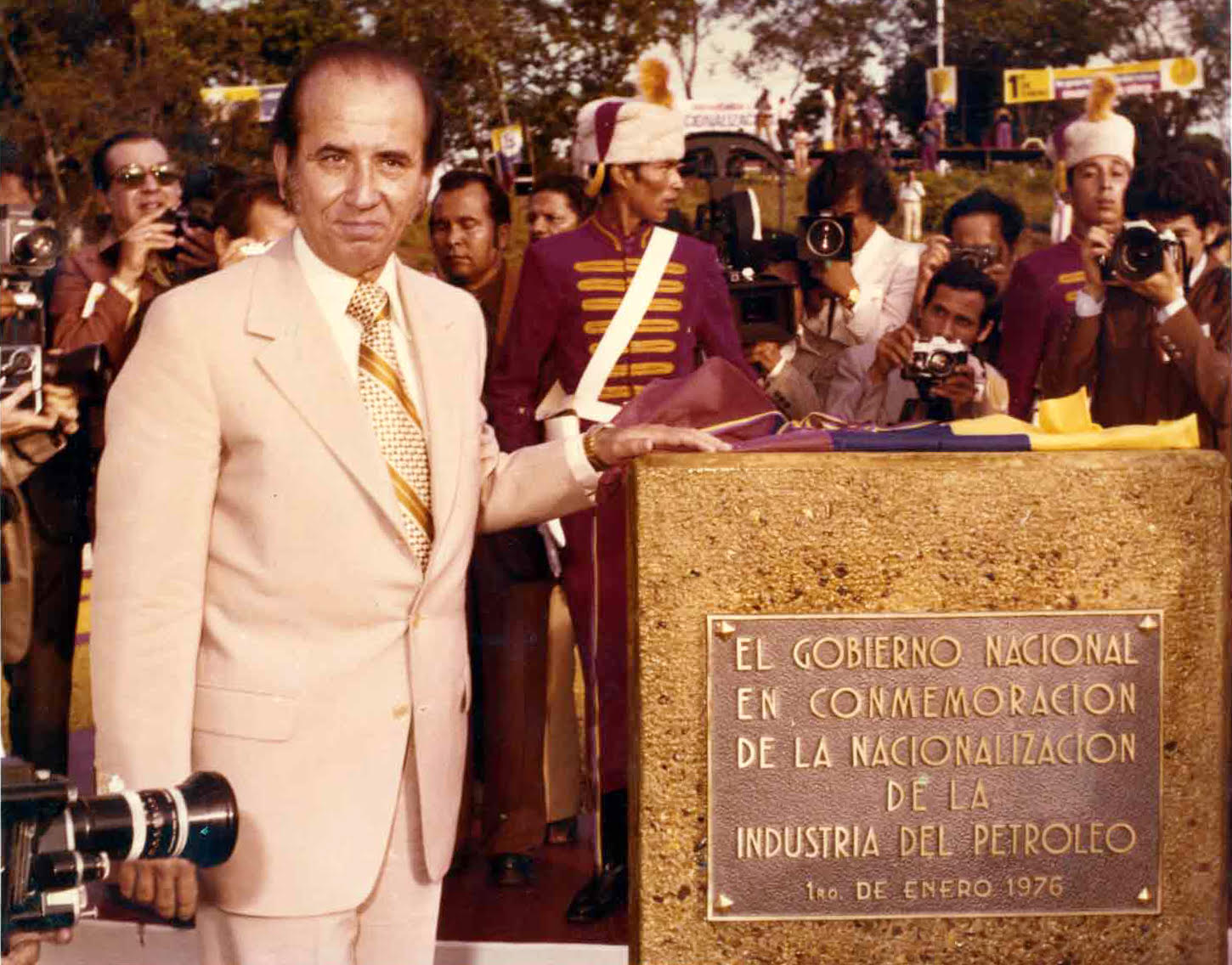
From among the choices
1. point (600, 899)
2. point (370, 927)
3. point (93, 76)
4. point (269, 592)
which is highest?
point (93, 76)

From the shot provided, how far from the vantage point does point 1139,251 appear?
4703mm

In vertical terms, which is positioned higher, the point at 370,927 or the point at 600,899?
the point at 370,927

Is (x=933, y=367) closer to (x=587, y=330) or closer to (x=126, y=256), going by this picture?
(x=587, y=330)

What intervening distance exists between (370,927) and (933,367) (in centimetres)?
228

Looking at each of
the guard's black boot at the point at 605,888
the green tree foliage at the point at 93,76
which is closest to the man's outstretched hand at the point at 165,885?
the guard's black boot at the point at 605,888

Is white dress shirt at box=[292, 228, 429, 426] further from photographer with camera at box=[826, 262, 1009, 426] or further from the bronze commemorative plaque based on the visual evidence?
photographer with camera at box=[826, 262, 1009, 426]

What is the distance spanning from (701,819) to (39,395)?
2365mm

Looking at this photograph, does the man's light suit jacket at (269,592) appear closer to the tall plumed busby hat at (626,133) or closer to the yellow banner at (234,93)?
the tall plumed busby hat at (626,133)

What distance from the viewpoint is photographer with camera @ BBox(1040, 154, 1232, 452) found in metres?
4.76

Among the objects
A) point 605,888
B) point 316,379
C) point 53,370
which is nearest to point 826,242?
point 605,888

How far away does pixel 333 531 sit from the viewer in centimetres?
283

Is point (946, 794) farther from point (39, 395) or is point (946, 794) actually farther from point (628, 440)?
point (39, 395)

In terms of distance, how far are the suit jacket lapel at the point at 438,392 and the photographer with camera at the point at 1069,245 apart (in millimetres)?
2347

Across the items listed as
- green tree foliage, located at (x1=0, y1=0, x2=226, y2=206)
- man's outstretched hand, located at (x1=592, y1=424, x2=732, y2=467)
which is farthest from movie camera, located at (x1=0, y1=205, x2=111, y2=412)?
man's outstretched hand, located at (x1=592, y1=424, x2=732, y2=467)
